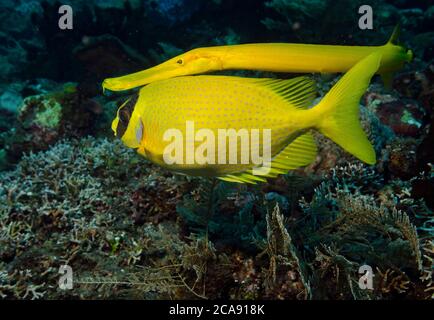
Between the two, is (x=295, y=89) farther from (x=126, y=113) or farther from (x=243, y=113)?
(x=126, y=113)

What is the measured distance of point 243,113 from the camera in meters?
1.80

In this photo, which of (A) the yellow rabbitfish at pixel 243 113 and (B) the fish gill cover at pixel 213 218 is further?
(B) the fish gill cover at pixel 213 218

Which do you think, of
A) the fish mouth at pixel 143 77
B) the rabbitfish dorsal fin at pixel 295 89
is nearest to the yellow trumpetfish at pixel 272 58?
the fish mouth at pixel 143 77

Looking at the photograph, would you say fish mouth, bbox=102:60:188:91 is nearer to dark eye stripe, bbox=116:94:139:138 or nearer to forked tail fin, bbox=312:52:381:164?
dark eye stripe, bbox=116:94:139:138

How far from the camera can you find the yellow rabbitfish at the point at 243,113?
180 cm

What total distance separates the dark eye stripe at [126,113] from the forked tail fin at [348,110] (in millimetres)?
1031

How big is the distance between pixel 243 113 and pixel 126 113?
69 cm

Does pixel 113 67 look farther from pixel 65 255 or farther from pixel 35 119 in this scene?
pixel 65 255

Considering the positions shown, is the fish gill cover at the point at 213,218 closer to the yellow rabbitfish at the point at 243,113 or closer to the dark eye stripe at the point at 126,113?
the dark eye stripe at the point at 126,113

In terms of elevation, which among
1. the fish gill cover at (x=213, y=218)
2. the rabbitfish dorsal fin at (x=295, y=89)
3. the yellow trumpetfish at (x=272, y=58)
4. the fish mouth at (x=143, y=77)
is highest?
the yellow trumpetfish at (x=272, y=58)

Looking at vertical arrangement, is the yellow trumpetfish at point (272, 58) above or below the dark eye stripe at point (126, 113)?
above
